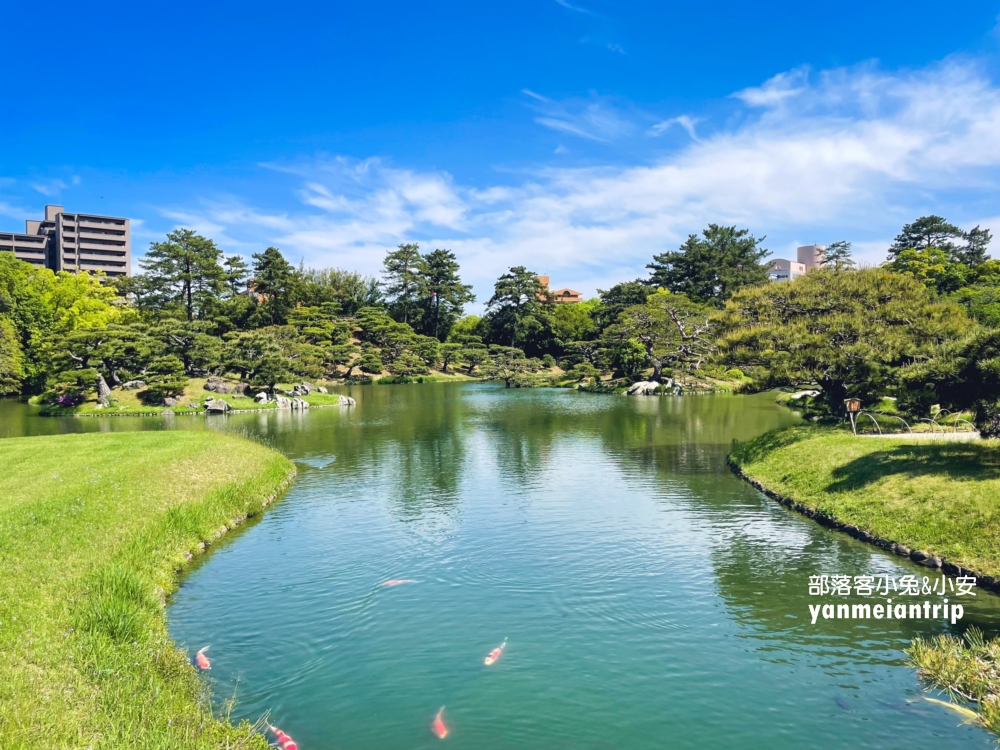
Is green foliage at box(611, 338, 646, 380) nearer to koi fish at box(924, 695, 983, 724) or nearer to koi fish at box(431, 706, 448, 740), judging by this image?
koi fish at box(924, 695, 983, 724)

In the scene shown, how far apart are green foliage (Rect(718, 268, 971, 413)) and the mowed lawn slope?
342 centimetres

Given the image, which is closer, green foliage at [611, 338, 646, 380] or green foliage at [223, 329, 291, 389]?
green foliage at [223, 329, 291, 389]

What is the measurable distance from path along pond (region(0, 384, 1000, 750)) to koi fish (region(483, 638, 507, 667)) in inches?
5.2

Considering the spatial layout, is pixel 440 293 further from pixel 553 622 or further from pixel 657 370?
pixel 553 622

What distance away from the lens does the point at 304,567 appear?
1639 cm

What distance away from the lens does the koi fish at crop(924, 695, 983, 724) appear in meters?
9.38

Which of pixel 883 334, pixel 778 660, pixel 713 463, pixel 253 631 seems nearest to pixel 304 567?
pixel 253 631

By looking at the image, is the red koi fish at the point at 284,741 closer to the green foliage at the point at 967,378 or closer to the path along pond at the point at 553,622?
the path along pond at the point at 553,622

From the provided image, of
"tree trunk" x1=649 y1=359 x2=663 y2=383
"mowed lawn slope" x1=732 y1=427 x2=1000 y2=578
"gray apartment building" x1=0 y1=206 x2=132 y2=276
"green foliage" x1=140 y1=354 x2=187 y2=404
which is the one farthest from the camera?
"gray apartment building" x1=0 y1=206 x2=132 y2=276

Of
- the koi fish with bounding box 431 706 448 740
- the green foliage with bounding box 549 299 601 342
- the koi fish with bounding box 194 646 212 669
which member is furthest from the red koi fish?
the green foliage with bounding box 549 299 601 342

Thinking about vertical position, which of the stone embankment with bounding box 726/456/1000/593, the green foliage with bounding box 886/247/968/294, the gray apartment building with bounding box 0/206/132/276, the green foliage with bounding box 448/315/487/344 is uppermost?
the gray apartment building with bounding box 0/206/132/276

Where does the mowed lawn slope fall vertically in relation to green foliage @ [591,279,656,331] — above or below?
below

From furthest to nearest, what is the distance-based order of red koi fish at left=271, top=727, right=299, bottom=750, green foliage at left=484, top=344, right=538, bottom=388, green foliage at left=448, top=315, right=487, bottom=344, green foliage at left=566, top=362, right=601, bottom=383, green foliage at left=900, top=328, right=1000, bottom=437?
green foliage at left=448, top=315, right=487, bottom=344, green foliage at left=484, top=344, right=538, bottom=388, green foliage at left=566, top=362, right=601, bottom=383, green foliage at left=900, top=328, right=1000, bottom=437, red koi fish at left=271, top=727, right=299, bottom=750

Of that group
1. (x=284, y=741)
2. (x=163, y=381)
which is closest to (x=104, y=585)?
(x=284, y=741)
